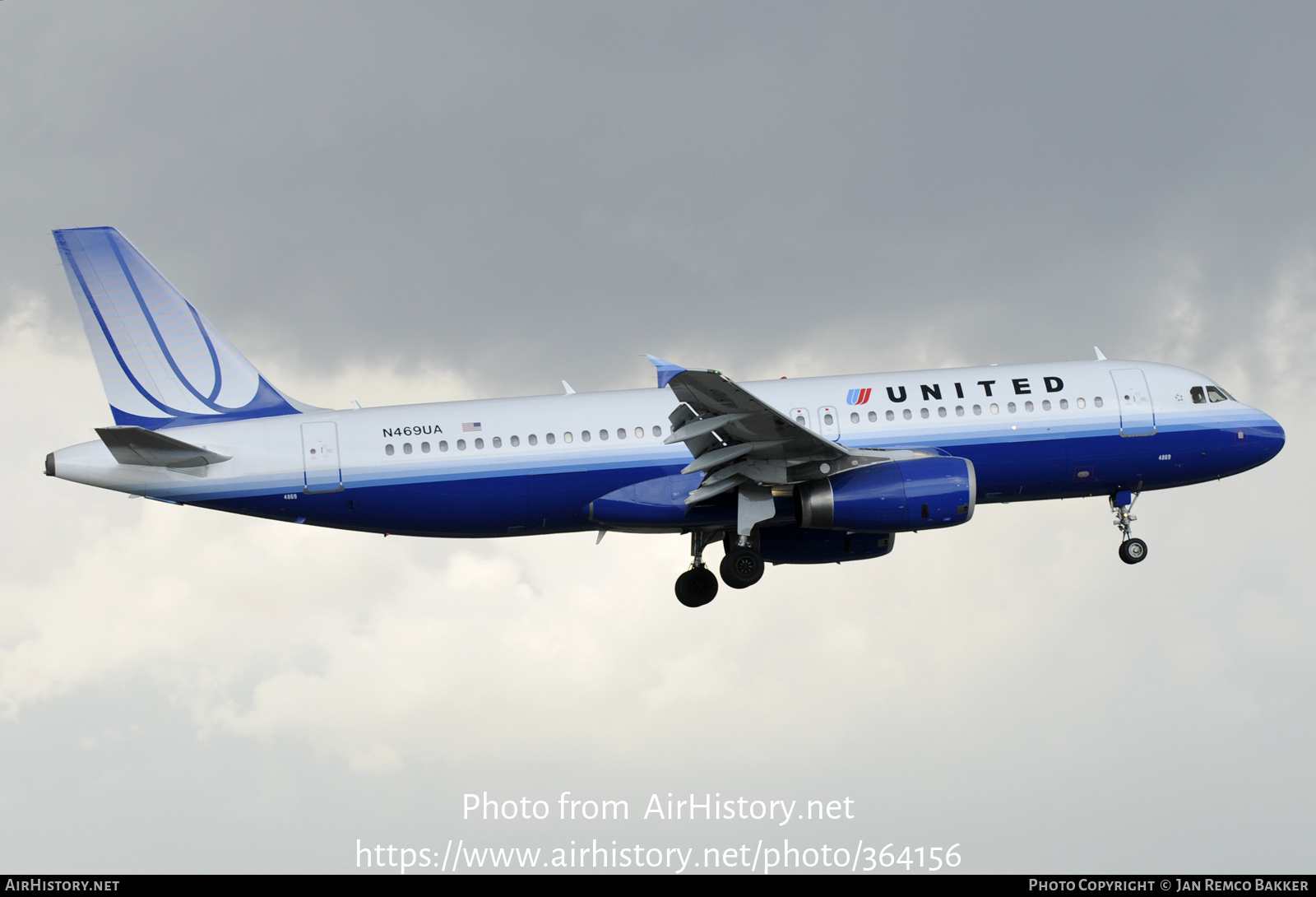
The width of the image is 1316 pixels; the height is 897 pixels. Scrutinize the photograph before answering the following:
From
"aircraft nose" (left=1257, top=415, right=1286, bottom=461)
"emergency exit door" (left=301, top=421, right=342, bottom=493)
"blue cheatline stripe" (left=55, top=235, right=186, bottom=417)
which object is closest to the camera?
"emergency exit door" (left=301, top=421, right=342, bottom=493)

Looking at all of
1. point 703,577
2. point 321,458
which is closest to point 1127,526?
point 703,577

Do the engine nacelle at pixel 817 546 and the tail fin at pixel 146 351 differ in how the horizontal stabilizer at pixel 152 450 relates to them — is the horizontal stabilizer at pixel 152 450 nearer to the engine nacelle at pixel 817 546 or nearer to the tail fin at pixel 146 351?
the tail fin at pixel 146 351

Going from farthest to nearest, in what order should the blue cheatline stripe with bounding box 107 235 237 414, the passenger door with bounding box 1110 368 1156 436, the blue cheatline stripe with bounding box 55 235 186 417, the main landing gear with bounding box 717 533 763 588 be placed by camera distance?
the passenger door with bounding box 1110 368 1156 436 < the main landing gear with bounding box 717 533 763 588 < the blue cheatline stripe with bounding box 107 235 237 414 < the blue cheatline stripe with bounding box 55 235 186 417

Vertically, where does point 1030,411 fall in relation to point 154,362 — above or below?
below

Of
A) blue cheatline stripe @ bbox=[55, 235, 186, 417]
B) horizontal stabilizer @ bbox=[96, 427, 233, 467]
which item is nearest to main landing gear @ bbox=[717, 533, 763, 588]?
horizontal stabilizer @ bbox=[96, 427, 233, 467]

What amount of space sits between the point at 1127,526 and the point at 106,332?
2778cm

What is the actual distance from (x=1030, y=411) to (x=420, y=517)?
52.7ft

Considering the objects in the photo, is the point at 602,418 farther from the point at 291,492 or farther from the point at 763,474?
the point at 291,492

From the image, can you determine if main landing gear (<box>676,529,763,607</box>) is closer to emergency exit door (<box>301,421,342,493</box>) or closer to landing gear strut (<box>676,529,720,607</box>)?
Answer: landing gear strut (<box>676,529,720,607</box>)

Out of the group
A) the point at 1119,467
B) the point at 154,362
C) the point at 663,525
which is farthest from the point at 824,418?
the point at 154,362

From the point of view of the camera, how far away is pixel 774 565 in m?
41.7

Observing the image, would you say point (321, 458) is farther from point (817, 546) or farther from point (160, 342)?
point (817, 546)

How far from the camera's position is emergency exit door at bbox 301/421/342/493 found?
36281mm

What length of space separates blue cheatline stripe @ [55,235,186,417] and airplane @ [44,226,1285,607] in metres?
0.05
